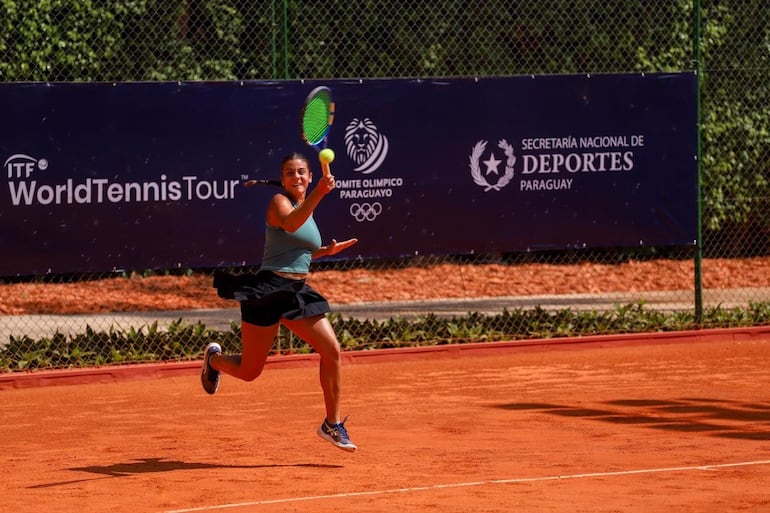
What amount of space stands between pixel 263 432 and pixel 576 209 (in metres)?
5.28

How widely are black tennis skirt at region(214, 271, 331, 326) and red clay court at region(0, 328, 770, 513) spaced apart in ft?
3.04

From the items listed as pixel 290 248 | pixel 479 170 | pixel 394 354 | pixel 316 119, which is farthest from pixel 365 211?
pixel 290 248

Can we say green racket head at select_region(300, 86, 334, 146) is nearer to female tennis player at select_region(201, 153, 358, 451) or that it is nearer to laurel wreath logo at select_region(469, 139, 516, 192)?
female tennis player at select_region(201, 153, 358, 451)

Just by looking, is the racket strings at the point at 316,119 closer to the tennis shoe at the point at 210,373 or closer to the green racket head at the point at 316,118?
the green racket head at the point at 316,118

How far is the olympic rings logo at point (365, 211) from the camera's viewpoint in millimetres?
13156

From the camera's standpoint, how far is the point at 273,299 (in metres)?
8.59

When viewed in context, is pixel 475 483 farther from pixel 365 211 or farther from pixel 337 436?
pixel 365 211

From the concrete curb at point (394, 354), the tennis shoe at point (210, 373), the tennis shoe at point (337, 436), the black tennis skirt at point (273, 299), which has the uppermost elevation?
the black tennis skirt at point (273, 299)

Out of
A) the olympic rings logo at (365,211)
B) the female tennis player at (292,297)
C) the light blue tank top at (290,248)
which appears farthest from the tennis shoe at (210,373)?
the olympic rings logo at (365,211)

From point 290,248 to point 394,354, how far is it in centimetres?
469

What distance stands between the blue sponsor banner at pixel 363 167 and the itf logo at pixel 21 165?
0.01m

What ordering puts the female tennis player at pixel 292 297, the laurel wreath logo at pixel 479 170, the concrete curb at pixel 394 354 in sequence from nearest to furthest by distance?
the female tennis player at pixel 292 297
the concrete curb at pixel 394 354
the laurel wreath logo at pixel 479 170

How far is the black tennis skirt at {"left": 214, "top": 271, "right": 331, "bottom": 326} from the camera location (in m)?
8.59

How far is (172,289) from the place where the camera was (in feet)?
60.6
